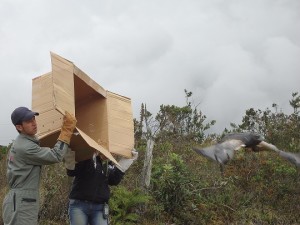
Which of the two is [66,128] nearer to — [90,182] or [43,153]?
[43,153]

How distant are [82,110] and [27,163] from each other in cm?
Answer: 106

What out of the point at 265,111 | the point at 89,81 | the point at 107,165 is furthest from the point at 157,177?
the point at 265,111

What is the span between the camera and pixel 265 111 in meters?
13.7

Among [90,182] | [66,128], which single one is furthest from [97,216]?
[66,128]

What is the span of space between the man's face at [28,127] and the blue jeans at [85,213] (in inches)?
34.6

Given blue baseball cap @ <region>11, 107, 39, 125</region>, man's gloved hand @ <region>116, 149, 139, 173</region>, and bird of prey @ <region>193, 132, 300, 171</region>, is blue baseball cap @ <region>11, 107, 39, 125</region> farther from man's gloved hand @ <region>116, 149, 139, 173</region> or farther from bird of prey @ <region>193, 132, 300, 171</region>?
bird of prey @ <region>193, 132, 300, 171</region>

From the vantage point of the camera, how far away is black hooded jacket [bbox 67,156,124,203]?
3.94 metres

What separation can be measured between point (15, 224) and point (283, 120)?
1024cm

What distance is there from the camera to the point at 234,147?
15.4 feet

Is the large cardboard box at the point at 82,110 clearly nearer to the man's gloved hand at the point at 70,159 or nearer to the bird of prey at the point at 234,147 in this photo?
the man's gloved hand at the point at 70,159

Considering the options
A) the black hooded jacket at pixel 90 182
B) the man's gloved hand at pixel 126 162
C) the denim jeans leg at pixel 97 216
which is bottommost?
the denim jeans leg at pixel 97 216

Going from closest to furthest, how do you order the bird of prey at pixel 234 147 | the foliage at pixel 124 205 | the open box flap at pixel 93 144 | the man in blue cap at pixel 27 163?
the man in blue cap at pixel 27 163, the open box flap at pixel 93 144, the bird of prey at pixel 234 147, the foliage at pixel 124 205

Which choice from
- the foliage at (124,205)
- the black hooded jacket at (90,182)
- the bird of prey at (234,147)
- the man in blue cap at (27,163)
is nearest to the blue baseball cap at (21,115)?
the man in blue cap at (27,163)

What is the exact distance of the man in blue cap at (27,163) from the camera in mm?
3314
